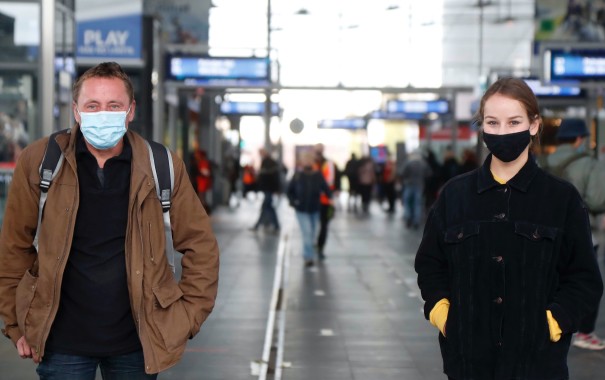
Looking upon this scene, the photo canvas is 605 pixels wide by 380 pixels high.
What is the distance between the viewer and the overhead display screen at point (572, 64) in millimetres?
20469

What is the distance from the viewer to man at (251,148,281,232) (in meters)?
24.3

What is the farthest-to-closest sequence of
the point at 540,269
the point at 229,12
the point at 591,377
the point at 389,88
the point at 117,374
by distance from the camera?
the point at 229,12 < the point at 389,88 < the point at 591,377 < the point at 117,374 < the point at 540,269

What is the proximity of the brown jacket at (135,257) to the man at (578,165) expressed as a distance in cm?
485

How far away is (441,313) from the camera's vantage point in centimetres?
406

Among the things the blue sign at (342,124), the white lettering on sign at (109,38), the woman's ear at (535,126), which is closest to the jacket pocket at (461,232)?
the woman's ear at (535,126)

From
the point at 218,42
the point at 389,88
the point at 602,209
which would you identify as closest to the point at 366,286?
the point at 602,209

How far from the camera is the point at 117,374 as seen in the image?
4230 mm

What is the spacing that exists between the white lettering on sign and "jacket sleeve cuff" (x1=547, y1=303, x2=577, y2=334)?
613 inches

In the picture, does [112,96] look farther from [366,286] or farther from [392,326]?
[366,286]

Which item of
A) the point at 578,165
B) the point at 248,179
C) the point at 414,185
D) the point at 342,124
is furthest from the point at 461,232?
the point at 342,124

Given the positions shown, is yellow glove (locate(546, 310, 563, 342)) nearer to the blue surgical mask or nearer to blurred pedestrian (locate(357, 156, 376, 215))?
the blue surgical mask

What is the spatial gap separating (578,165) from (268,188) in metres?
15.7

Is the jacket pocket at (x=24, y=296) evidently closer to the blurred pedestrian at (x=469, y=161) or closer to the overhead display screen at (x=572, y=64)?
the overhead display screen at (x=572, y=64)

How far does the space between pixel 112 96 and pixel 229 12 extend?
102 feet
